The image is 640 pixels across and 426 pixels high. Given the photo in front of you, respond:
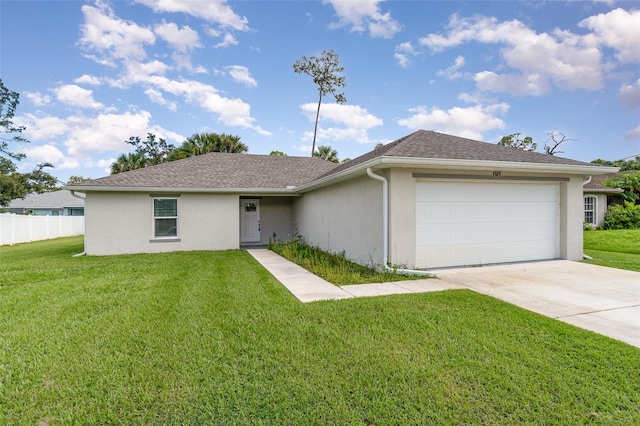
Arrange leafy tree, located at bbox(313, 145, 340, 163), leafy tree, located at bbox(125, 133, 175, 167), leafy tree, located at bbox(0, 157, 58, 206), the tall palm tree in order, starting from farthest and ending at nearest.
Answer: leafy tree, located at bbox(125, 133, 175, 167) < leafy tree, located at bbox(0, 157, 58, 206) < leafy tree, located at bbox(313, 145, 340, 163) < the tall palm tree

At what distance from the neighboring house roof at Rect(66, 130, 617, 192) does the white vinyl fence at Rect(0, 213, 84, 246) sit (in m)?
9.87

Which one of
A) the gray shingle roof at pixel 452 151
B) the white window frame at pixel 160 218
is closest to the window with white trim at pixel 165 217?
the white window frame at pixel 160 218

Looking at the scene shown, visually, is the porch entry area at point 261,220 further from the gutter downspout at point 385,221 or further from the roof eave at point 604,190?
the roof eave at point 604,190

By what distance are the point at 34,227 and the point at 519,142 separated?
4358 cm

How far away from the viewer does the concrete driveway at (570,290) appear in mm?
4188

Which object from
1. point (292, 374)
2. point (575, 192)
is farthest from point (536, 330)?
point (575, 192)

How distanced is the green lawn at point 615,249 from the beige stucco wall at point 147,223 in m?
12.3

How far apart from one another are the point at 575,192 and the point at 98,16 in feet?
55.1

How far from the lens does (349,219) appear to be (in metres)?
9.56

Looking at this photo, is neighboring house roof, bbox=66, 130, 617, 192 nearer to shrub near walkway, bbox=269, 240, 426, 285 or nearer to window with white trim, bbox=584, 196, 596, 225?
shrub near walkway, bbox=269, 240, 426, 285

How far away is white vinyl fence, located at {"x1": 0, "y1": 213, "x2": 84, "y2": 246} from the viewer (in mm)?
16875

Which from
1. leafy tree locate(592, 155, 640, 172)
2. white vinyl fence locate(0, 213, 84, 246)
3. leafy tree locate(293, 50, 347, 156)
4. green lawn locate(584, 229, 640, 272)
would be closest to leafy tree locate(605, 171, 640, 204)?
green lawn locate(584, 229, 640, 272)

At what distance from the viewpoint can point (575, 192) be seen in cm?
907

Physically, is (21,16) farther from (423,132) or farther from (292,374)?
(292,374)
